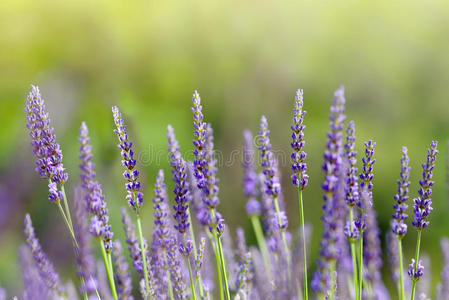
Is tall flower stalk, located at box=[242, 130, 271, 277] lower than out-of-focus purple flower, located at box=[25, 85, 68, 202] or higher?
higher

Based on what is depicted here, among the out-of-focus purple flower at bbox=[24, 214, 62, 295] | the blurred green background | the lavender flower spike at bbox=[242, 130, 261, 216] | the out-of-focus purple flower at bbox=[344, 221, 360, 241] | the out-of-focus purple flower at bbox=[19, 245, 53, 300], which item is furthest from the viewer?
the blurred green background

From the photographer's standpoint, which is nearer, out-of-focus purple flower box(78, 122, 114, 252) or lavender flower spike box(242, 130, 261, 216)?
out-of-focus purple flower box(78, 122, 114, 252)

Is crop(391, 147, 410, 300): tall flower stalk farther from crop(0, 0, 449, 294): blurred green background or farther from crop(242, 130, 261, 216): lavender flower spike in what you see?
crop(0, 0, 449, 294): blurred green background

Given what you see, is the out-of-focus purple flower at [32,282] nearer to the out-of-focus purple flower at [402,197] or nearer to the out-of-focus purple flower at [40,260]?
the out-of-focus purple flower at [40,260]

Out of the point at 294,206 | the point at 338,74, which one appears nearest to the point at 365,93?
the point at 338,74

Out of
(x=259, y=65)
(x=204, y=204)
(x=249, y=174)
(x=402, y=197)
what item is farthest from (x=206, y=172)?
(x=259, y=65)

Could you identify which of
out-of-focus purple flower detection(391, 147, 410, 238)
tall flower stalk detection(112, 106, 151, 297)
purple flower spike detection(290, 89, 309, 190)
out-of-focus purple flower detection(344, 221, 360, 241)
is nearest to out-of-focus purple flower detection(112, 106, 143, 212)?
tall flower stalk detection(112, 106, 151, 297)

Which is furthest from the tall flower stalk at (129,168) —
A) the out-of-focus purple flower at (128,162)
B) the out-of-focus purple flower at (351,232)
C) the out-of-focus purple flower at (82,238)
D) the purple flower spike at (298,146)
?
the out-of-focus purple flower at (351,232)

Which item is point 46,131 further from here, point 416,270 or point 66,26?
point 66,26
